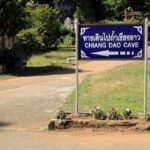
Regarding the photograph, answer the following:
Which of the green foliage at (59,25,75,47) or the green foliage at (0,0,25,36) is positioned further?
the green foliage at (59,25,75,47)

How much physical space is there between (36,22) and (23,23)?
48.8 feet

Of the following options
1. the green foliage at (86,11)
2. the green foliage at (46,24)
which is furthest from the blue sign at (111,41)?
the green foliage at (86,11)

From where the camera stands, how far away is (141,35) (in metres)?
10.2

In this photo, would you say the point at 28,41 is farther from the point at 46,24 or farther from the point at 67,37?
the point at 67,37

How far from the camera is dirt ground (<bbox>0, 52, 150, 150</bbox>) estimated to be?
859cm

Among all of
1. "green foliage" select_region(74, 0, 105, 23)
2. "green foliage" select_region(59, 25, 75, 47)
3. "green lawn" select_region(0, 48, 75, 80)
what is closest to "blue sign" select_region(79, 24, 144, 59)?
"green lawn" select_region(0, 48, 75, 80)

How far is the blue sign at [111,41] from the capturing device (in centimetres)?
1022

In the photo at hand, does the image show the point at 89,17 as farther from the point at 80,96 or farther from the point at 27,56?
the point at 80,96

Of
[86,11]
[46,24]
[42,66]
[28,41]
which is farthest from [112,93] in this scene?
[86,11]

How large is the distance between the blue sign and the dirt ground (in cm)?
165

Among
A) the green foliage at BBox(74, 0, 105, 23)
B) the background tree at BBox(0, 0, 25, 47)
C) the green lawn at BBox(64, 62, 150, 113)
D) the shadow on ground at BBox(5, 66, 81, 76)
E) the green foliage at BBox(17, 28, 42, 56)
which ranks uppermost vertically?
the green foliage at BBox(74, 0, 105, 23)

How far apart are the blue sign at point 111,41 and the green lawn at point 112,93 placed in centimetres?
171

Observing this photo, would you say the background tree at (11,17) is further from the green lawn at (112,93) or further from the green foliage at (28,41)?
the green lawn at (112,93)

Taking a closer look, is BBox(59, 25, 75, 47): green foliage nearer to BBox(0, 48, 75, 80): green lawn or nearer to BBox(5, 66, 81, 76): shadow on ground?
BBox(0, 48, 75, 80): green lawn
